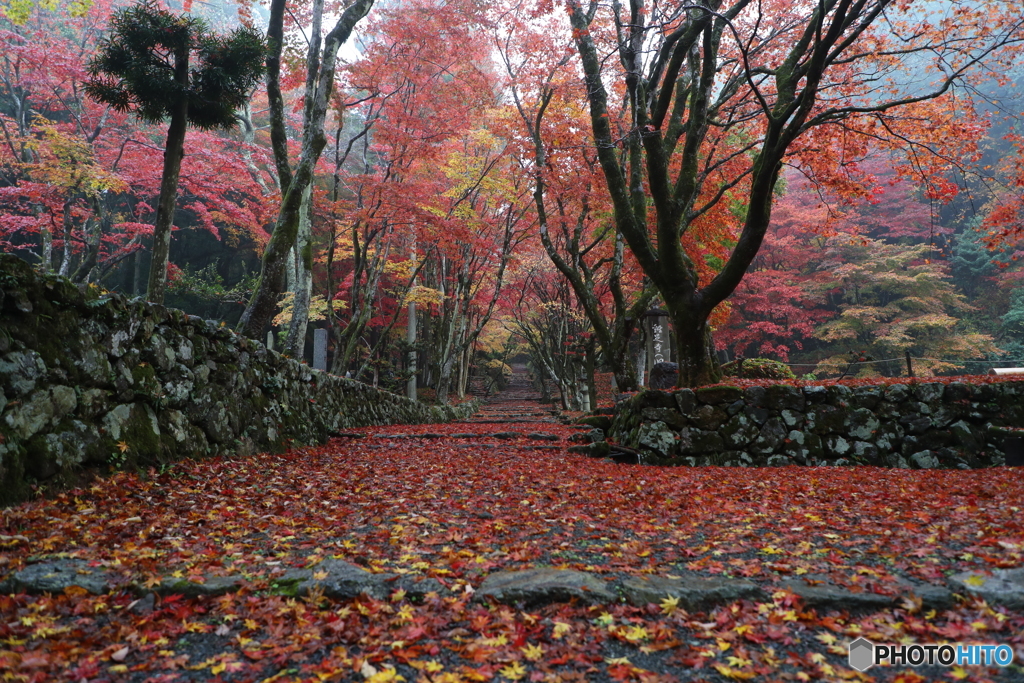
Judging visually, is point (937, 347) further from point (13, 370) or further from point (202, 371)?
point (13, 370)

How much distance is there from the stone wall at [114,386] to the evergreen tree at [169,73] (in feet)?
5.40

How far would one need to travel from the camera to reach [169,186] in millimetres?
6434

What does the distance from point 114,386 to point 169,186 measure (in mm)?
3557

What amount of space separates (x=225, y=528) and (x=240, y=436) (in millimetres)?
2705

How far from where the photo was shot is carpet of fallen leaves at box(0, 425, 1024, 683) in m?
1.91

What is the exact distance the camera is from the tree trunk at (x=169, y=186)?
248 inches

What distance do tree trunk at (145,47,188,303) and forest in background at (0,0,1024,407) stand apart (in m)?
2.25

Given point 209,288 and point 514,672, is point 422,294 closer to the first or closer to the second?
point 209,288

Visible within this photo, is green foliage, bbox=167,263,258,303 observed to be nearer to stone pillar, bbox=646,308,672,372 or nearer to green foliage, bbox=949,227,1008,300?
stone pillar, bbox=646,308,672,372

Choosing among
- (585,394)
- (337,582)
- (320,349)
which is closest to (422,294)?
(320,349)

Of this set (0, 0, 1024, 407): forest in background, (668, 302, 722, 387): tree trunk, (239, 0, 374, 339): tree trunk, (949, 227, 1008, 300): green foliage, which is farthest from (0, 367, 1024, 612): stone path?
(949, 227, 1008, 300): green foliage

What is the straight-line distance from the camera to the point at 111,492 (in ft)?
11.5

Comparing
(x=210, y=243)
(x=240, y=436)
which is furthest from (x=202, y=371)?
(x=210, y=243)

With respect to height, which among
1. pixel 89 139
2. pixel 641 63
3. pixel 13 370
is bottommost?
pixel 13 370
